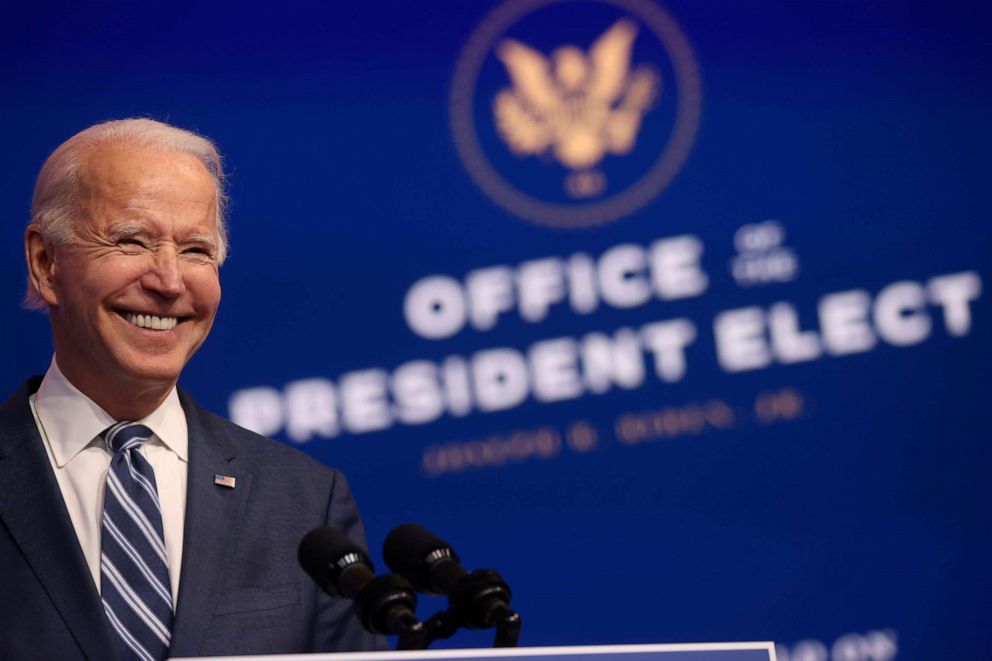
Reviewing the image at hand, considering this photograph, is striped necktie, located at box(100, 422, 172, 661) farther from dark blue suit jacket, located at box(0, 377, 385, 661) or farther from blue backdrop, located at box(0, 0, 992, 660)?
blue backdrop, located at box(0, 0, 992, 660)

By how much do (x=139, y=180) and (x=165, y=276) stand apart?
15 cm

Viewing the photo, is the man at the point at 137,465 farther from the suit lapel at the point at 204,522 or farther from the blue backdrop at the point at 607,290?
the blue backdrop at the point at 607,290

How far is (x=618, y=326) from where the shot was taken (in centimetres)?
312

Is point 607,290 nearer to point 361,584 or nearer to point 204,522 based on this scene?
point 204,522

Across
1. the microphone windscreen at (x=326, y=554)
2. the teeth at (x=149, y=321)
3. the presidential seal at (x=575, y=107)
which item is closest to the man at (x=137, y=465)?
the teeth at (x=149, y=321)

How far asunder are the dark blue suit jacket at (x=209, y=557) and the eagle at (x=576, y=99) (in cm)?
148

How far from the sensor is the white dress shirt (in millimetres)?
1691

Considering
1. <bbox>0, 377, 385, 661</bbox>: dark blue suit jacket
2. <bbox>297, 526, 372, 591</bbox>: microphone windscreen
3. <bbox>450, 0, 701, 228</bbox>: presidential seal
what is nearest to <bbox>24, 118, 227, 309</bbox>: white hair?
<bbox>0, 377, 385, 661</bbox>: dark blue suit jacket

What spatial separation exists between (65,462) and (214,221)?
41 centimetres

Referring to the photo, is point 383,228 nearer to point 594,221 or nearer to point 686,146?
point 594,221

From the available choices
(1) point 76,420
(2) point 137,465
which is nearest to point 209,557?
(2) point 137,465

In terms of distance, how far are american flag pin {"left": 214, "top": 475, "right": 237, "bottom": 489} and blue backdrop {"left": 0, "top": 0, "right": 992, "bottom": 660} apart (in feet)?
3.85

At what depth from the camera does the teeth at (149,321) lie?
1.75 m

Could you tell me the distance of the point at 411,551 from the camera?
1257mm
